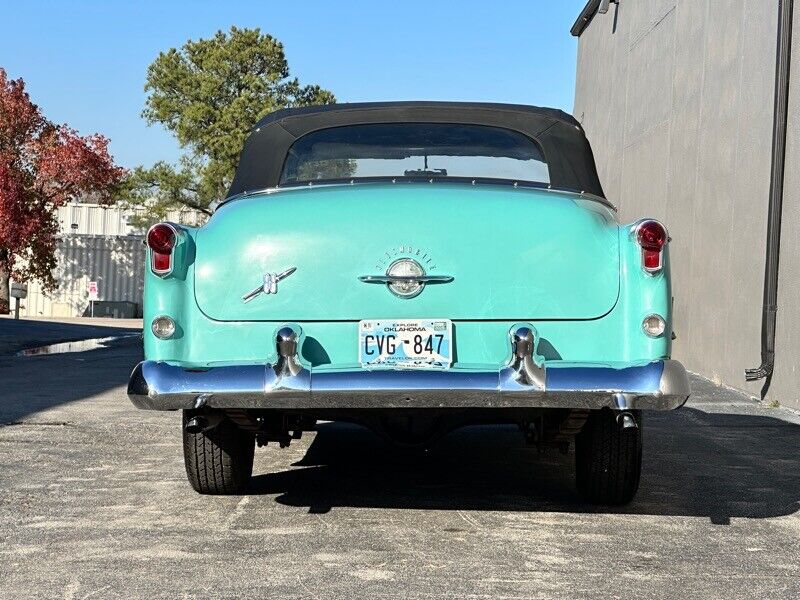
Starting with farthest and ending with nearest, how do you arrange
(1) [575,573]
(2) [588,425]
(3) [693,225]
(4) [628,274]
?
(3) [693,225] → (2) [588,425] → (4) [628,274] → (1) [575,573]

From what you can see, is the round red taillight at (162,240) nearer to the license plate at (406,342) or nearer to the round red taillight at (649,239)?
the license plate at (406,342)

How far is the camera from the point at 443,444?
7922 millimetres

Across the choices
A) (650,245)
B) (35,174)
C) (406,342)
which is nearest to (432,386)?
(406,342)

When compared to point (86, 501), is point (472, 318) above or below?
above

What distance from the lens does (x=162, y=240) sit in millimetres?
5078

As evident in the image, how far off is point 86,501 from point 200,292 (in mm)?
1245

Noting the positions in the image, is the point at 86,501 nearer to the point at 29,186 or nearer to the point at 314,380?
the point at 314,380

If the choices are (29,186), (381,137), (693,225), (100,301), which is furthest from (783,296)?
(100,301)

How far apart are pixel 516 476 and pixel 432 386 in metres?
2.05

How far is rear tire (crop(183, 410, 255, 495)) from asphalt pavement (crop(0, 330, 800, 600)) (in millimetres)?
75

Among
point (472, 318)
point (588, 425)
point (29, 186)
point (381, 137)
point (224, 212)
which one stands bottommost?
point (588, 425)

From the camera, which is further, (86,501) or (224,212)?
(86,501)

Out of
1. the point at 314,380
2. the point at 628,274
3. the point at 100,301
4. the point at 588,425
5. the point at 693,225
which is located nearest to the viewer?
the point at 314,380

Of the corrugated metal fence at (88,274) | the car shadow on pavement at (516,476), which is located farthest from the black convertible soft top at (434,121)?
the corrugated metal fence at (88,274)
